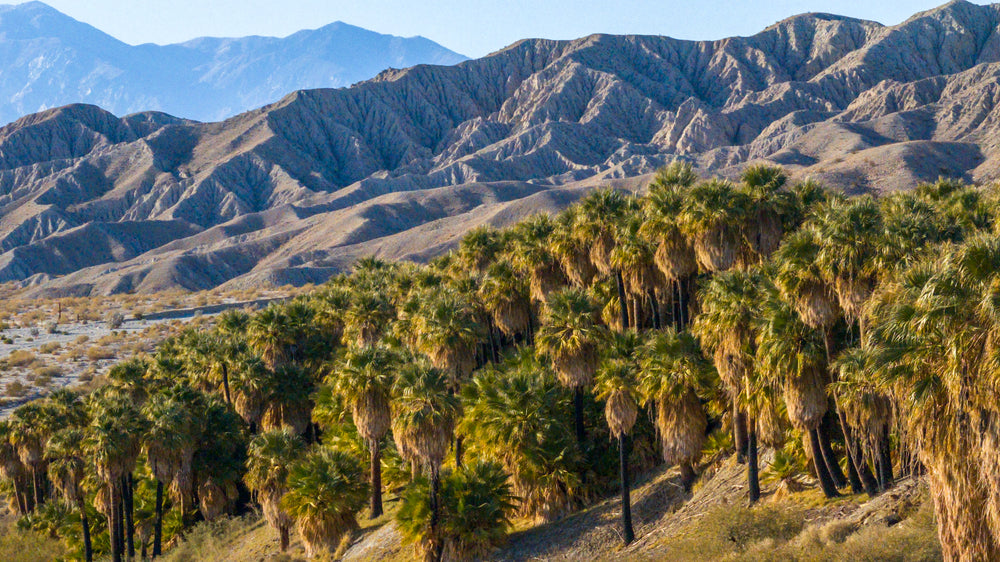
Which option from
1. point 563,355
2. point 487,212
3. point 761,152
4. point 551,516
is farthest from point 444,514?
point 761,152

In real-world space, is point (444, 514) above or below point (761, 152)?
below

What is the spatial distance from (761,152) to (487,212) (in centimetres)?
7425

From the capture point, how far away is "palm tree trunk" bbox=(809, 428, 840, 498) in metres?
22.7

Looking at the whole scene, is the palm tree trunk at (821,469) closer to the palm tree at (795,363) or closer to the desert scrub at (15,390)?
the palm tree at (795,363)

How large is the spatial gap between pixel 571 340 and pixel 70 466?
24.0 m

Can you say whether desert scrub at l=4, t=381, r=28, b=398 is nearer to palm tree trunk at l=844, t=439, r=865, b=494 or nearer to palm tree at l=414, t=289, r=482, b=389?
palm tree at l=414, t=289, r=482, b=389

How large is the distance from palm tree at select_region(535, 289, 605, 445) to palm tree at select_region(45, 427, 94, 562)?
72.8ft

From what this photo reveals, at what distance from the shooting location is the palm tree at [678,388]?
88.2 feet

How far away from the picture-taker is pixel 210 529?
37750mm

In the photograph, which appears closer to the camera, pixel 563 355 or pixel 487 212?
pixel 563 355

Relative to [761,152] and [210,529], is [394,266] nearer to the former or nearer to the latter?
[210,529]

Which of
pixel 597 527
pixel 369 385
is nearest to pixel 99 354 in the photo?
pixel 369 385

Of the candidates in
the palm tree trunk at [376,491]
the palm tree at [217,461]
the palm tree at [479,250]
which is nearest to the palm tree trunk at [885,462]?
the palm tree trunk at [376,491]

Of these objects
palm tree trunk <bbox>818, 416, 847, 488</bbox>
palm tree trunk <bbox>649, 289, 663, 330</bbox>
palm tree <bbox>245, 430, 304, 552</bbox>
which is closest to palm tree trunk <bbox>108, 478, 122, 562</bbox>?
palm tree <bbox>245, 430, 304, 552</bbox>
